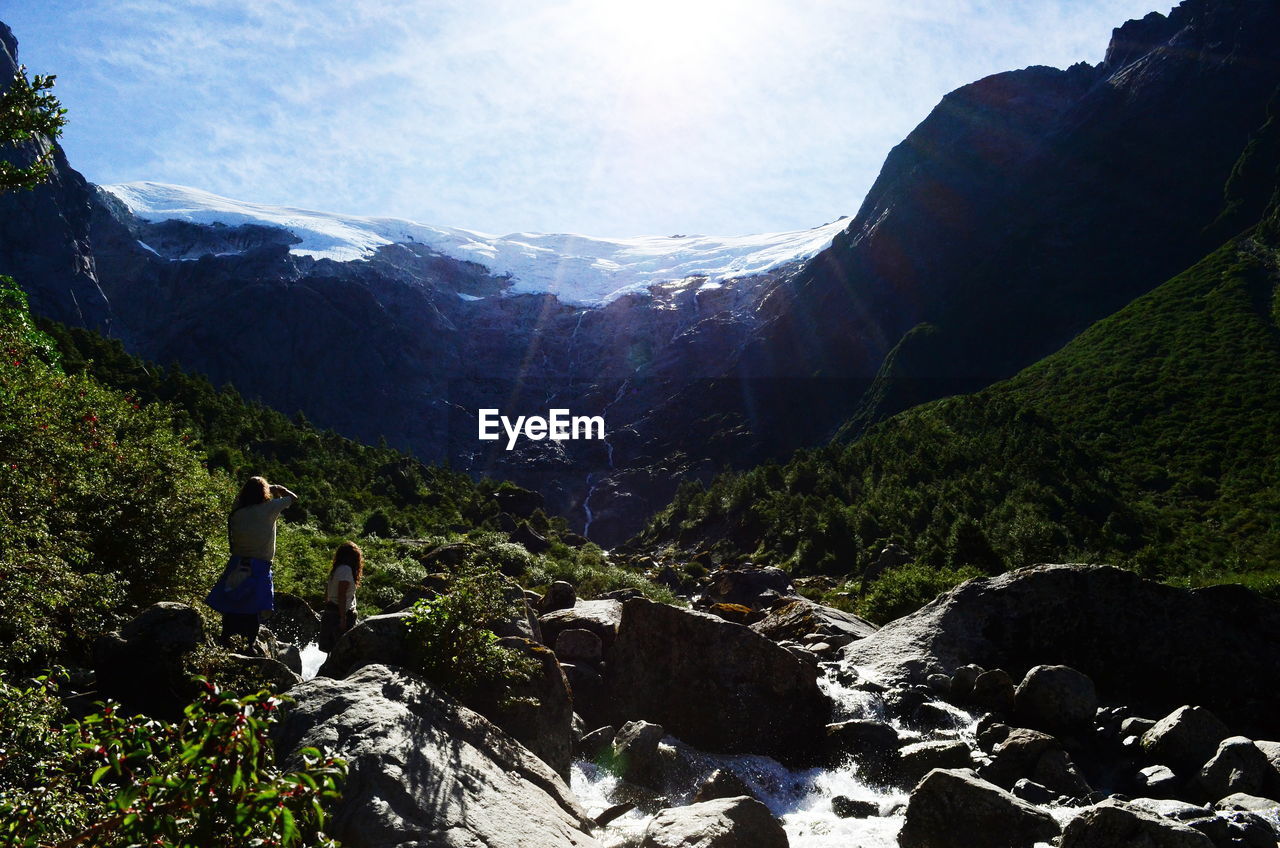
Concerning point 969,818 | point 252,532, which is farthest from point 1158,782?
point 252,532

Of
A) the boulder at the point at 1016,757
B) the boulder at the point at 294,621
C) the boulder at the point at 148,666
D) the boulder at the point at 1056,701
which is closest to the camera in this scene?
the boulder at the point at 148,666

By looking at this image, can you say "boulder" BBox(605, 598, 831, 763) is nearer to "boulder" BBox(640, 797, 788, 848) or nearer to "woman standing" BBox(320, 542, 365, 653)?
"boulder" BBox(640, 797, 788, 848)

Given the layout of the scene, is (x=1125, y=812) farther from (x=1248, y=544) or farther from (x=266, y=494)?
(x=1248, y=544)

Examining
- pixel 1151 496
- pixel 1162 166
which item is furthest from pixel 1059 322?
pixel 1151 496

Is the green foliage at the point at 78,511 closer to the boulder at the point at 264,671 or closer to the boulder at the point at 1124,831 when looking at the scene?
the boulder at the point at 264,671

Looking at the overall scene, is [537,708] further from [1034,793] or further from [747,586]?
[747,586]

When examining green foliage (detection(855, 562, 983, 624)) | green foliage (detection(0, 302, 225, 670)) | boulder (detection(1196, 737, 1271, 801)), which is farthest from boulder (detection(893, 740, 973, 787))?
green foliage (detection(855, 562, 983, 624))

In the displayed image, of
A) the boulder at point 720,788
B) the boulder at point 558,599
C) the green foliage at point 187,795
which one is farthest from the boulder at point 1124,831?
the boulder at point 558,599
